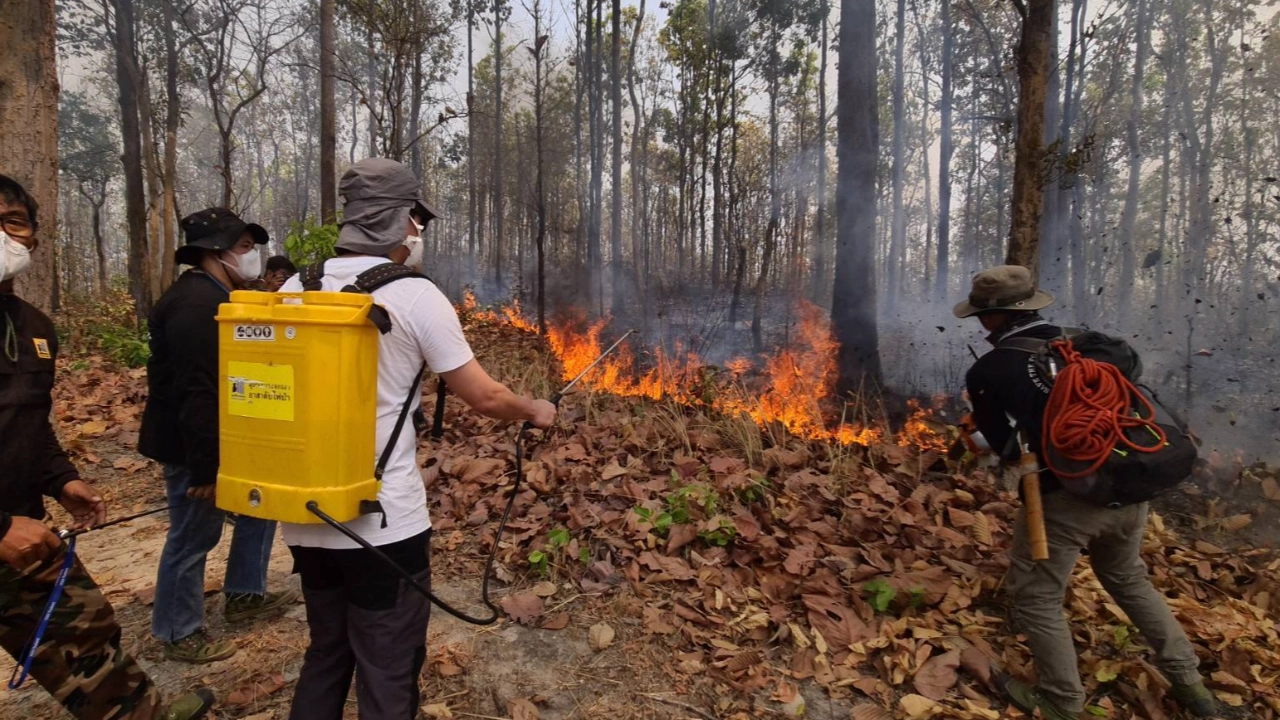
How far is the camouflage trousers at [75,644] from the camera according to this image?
6.69ft

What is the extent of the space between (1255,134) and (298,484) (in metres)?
8.64

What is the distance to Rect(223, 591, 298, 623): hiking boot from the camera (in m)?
3.43

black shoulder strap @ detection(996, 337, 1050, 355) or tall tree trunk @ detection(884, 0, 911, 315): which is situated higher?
tall tree trunk @ detection(884, 0, 911, 315)

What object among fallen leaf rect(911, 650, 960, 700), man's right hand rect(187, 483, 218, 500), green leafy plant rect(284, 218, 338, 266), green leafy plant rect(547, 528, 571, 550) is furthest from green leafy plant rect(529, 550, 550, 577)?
green leafy plant rect(284, 218, 338, 266)

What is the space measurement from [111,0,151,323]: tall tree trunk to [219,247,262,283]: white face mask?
1223 centimetres

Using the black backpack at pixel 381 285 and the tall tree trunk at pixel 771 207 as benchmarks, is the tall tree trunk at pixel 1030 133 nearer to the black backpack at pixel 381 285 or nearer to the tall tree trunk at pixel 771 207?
the tall tree trunk at pixel 771 207

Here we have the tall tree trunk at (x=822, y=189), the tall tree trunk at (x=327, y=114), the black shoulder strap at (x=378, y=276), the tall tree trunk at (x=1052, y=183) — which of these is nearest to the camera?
the black shoulder strap at (x=378, y=276)

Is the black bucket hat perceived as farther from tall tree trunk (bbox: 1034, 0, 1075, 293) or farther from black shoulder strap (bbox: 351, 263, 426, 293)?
tall tree trunk (bbox: 1034, 0, 1075, 293)

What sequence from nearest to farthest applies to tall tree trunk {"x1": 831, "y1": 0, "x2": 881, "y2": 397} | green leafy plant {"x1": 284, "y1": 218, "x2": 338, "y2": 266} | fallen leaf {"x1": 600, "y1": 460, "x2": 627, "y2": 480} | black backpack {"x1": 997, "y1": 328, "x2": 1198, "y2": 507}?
black backpack {"x1": 997, "y1": 328, "x2": 1198, "y2": 507} < fallen leaf {"x1": 600, "y1": 460, "x2": 627, "y2": 480} < green leafy plant {"x1": 284, "y1": 218, "x2": 338, "y2": 266} < tall tree trunk {"x1": 831, "y1": 0, "x2": 881, "y2": 397}

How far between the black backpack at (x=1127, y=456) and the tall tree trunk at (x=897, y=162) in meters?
5.38

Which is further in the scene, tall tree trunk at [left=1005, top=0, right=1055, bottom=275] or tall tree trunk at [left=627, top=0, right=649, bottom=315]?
tall tree trunk at [left=627, top=0, right=649, bottom=315]

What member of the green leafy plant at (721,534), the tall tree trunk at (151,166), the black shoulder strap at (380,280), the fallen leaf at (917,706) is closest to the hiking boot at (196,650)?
the black shoulder strap at (380,280)

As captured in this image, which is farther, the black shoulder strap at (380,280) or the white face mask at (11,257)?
the white face mask at (11,257)

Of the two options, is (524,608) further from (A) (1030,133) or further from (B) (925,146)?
(B) (925,146)
